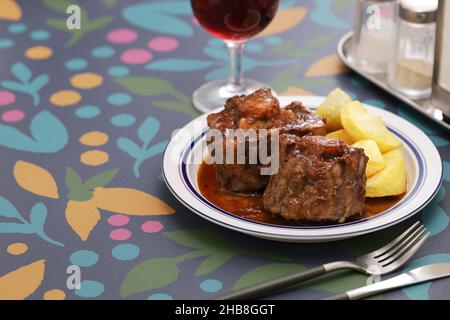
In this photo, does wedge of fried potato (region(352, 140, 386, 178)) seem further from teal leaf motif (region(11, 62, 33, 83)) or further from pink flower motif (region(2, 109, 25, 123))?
teal leaf motif (region(11, 62, 33, 83))

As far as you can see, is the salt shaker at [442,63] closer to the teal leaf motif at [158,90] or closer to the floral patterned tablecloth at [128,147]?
the floral patterned tablecloth at [128,147]

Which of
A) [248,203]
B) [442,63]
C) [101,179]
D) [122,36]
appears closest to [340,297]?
[248,203]

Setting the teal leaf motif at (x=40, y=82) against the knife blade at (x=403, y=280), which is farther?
the teal leaf motif at (x=40, y=82)

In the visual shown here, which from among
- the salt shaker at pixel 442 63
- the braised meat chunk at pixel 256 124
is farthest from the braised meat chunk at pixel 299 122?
the salt shaker at pixel 442 63

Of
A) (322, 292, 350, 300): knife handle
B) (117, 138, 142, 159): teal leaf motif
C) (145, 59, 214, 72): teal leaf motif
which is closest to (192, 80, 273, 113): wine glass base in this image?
(145, 59, 214, 72): teal leaf motif
